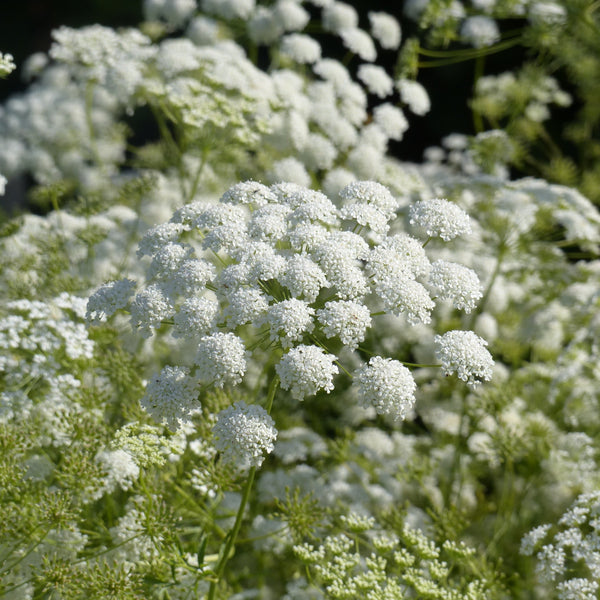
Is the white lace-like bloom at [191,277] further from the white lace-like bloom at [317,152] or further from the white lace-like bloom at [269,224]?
the white lace-like bloom at [317,152]

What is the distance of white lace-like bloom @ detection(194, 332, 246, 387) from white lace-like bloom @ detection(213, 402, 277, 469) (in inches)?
4.9

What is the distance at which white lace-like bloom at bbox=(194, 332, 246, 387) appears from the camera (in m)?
2.21

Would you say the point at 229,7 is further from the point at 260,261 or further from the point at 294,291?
the point at 294,291

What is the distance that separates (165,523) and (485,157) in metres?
3.35

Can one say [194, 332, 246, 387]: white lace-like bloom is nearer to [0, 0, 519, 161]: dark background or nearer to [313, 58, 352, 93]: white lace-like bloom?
[313, 58, 352, 93]: white lace-like bloom

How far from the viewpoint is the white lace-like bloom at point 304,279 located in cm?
231

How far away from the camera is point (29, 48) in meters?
10.5

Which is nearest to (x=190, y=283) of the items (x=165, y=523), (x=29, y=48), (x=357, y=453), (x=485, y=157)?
(x=165, y=523)

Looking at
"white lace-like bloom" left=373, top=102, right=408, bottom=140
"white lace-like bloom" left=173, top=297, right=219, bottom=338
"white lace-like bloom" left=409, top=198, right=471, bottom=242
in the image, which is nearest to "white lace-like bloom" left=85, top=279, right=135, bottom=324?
"white lace-like bloom" left=173, top=297, right=219, bottom=338

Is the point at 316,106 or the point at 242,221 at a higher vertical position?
the point at 242,221

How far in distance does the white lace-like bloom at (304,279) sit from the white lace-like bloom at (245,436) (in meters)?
0.42

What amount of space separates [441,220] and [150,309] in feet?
3.65

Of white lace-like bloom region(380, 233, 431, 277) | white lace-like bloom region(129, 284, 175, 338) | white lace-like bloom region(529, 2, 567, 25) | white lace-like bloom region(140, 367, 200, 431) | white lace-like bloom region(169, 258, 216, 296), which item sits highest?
white lace-like bloom region(529, 2, 567, 25)

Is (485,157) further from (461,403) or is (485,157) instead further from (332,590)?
(332,590)
